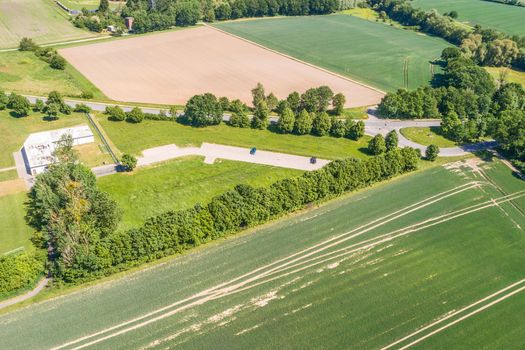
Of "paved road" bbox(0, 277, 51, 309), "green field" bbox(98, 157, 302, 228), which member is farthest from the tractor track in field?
"green field" bbox(98, 157, 302, 228)

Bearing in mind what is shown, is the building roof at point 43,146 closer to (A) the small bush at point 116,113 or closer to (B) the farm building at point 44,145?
(B) the farm building at point 44,145

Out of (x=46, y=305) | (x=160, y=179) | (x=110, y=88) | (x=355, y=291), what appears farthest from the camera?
Answer: (x=110, y=88)

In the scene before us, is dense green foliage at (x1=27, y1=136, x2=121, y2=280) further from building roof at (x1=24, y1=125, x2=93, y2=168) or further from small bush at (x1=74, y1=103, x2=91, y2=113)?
small bush at (x1=74, y1=103, x2=91, y2=113)

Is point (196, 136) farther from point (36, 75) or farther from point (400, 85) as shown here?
point (400, 85)

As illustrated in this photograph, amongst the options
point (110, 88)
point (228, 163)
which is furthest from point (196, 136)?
point (110, 88)

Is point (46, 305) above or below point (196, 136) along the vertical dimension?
below

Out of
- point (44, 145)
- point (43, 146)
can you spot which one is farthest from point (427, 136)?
point (43, 146)

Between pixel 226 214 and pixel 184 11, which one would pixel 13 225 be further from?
pixel 184 11

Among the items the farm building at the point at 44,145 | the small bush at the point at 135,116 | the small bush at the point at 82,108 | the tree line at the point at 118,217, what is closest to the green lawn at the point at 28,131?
the small bush at the point at 82,108
